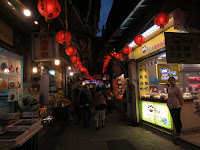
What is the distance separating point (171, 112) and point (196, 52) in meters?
2.78

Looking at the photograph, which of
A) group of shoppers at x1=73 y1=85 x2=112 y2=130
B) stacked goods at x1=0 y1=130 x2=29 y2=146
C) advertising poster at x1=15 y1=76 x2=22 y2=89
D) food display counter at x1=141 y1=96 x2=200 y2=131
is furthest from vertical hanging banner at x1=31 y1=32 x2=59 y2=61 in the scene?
food display counter at x1=141 y1=96 x2=200 y2=131

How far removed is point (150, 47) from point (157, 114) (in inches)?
146

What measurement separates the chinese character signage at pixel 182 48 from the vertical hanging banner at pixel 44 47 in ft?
15.6

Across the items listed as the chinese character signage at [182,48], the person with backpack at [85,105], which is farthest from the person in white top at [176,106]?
the person with backpack at [85,105]

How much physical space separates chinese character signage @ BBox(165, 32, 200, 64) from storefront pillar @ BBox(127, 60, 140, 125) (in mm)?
4369

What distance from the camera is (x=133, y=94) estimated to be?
9.16 metres

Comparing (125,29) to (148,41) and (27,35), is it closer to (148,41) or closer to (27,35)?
(148,41)

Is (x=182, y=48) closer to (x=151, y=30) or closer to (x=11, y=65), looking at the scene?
(x=151, y=30)

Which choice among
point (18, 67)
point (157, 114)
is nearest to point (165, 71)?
point (157, 114)

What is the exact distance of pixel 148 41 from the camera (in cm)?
779

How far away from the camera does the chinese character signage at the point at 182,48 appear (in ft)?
15.7

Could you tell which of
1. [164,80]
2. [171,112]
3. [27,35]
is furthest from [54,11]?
[164,80]

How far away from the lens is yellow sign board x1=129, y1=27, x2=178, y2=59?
6.59 m

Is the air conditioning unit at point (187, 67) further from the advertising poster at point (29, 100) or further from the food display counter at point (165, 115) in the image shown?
the advertising poster at point (29, 100)
